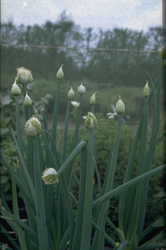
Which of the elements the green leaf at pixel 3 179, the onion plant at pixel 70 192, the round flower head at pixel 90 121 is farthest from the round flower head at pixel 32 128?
the green leaf at pixel 3 179

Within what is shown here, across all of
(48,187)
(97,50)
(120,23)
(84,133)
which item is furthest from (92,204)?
(97,50)

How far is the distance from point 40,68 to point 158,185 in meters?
1.75

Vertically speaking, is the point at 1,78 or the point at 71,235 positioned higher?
the point at 1,78

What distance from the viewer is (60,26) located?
2375 mm

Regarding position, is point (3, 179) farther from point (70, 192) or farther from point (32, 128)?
point (32, 128)

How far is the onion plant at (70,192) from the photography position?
67 centimetres

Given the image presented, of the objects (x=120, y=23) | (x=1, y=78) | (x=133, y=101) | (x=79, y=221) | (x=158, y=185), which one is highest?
(x=120, y=23)

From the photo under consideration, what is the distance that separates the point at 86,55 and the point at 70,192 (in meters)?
1.84

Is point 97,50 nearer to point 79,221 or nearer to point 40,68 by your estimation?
point 40,68

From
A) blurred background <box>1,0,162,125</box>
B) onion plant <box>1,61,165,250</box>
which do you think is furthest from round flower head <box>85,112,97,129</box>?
blurred background <box>1,0,162,125</box>

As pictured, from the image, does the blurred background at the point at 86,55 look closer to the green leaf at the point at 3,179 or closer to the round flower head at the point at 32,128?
the green leaf at the point at 3,179

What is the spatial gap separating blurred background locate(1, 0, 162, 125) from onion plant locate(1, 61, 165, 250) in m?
1.27

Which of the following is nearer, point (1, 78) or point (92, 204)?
point (92, 204)

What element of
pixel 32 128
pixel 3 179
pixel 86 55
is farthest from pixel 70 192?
pixel 86 55
